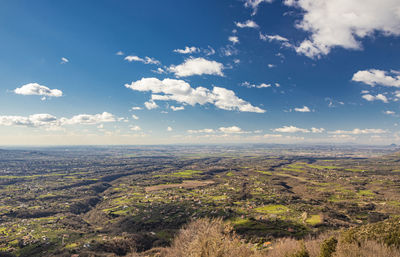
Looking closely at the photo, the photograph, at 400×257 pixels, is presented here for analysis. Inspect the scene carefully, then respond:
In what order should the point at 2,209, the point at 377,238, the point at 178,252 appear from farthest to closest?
the point at 2,209 < the point at 178,252 < the point at 377,238

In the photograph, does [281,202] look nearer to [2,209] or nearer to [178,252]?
[178,252]

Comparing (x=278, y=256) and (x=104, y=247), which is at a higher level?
(x=278, y=256)

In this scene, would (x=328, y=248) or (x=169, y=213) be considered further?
(x=169, y=213)

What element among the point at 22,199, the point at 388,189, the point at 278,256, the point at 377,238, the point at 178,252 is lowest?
the point at 22,199

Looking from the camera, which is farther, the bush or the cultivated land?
the cultivated land

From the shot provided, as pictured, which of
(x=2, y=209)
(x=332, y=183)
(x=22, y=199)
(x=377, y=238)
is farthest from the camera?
(x=332, y=183)

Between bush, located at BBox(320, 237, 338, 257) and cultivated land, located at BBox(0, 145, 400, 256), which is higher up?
bush, located at BBox(320, 237, 338, 257)

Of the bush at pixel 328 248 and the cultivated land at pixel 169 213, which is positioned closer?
the bush at pixel 328 248

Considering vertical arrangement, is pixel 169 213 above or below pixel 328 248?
below

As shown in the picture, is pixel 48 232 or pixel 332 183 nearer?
pixel 48 232

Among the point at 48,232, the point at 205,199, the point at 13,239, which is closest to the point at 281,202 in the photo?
the point at 205,199

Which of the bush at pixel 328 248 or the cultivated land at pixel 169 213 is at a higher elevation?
the bush at pixel 328 248
